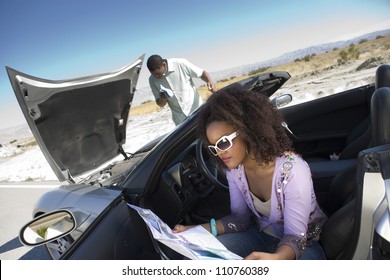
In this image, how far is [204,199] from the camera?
2.44 m

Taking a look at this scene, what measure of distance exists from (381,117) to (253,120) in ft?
1.90

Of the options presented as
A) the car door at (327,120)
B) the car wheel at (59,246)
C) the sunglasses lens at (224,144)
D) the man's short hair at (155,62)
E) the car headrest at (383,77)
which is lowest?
the car wheel at (59,246)

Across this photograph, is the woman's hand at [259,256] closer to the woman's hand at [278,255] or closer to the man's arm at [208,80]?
the woman's hand at [278,255]

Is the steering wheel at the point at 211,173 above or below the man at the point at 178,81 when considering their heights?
below

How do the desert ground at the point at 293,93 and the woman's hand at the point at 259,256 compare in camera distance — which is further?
the desert ground at the point at 293,93

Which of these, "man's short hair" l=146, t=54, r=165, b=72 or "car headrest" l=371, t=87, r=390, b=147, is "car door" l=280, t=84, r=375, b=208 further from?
"man's short hair" l=146, t=54, r=165, b=72

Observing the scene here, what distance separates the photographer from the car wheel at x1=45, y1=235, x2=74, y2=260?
2.28 m

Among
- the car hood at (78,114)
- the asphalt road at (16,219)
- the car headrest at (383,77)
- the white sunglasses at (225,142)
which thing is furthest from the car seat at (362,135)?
the asphalt road at (16,219)

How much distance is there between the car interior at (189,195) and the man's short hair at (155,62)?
2250 millimetres

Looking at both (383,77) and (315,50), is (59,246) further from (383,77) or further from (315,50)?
(315,50)

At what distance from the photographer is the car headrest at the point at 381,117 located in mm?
1396

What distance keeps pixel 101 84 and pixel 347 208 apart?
7.01ft
